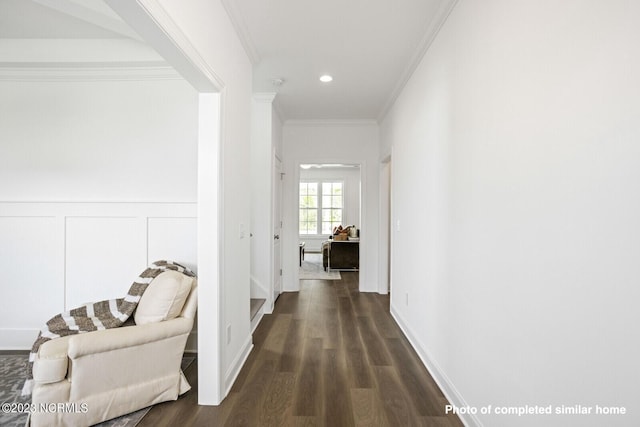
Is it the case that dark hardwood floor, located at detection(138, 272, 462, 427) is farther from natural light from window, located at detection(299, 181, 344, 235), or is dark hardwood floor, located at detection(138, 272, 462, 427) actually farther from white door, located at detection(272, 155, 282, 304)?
natural light from window, located at detection(299, 181, 344, 235)

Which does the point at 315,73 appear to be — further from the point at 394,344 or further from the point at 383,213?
the point at 394,344

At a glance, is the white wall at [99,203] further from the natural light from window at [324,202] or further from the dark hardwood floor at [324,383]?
the natural light from window at [324,202]

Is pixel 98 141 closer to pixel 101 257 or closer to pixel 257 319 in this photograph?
pixel 101 257

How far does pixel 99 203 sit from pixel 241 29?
1.98 meters

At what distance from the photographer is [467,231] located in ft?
6.33

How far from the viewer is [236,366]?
2.50 m

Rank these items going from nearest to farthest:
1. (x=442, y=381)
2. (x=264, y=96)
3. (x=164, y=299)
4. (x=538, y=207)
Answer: (x=538, y=207) → (x=164, y=299) → (x=442, y=381) → (x=264, y=96)

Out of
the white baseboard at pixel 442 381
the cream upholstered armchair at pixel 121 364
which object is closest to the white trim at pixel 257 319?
the cream upholstered armchair at pixel 121 364

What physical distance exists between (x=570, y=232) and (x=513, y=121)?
23.5 inches

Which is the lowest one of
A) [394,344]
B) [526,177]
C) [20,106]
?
[394,344]

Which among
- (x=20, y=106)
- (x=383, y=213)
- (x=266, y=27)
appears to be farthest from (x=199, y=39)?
(x=383, y=213)

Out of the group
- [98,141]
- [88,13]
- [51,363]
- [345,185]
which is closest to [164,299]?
[51,363]

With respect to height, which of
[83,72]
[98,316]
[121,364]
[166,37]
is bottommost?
[121,364]

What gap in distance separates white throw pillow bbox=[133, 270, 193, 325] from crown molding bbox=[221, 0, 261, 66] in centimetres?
189
